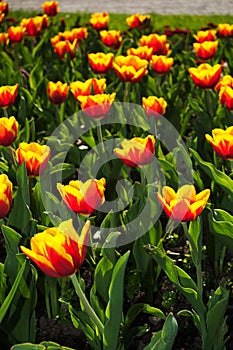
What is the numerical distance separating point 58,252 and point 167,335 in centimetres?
34

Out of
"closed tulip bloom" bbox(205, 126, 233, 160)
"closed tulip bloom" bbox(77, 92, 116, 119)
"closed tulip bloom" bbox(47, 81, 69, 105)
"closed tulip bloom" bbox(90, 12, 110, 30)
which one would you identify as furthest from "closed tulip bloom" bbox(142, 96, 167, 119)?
"closed tulip bloom" bbox(90, 12, 110, 30)

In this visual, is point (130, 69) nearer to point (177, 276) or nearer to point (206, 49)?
point (206, 49)

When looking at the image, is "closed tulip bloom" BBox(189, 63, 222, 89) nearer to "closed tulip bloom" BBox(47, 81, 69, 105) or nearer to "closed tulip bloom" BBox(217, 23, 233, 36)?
"closed tulip bloom" BBox(47, 81, 69, 105)

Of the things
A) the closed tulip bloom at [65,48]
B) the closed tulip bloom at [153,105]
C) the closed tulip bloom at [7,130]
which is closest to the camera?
the closed tulip bloom at [7,130]

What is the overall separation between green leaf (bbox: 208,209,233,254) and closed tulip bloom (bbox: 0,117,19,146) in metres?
0.79

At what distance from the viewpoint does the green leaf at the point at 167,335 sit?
166 cm

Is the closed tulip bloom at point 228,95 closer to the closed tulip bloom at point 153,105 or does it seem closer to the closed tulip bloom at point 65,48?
the closed tulip bloom at point 153,105

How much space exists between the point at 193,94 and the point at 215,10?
439 cm

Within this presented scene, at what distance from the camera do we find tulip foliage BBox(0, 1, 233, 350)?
1.95 meters

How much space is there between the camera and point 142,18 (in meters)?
4.88

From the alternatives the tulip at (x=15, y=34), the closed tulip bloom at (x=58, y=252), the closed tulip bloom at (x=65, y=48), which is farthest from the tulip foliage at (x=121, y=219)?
the tulip at (x=15, y=34)

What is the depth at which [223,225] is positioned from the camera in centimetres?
219

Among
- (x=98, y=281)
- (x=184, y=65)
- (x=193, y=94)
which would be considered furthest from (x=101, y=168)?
(x=184, y=65)

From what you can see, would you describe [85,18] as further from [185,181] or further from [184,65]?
[185,181]
